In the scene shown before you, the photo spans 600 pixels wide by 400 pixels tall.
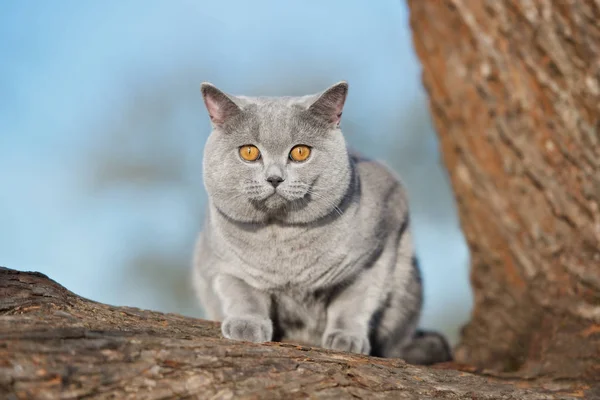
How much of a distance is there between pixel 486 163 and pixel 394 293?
986 mm

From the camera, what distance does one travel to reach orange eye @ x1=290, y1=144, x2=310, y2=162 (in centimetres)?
279

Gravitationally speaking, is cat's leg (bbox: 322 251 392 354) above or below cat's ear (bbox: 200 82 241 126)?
below

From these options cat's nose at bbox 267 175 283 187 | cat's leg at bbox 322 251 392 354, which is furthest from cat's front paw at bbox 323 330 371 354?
cat's nose at bbox 267 175 283 187

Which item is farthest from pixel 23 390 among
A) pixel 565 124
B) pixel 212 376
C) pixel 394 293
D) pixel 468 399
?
pixel 565 124

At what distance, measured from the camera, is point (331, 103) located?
2875mm

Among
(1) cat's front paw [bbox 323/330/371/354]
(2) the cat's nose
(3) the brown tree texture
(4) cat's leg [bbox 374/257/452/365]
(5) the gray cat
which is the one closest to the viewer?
(3) the brown tree texture

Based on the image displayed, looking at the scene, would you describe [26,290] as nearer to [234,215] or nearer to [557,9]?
[234,215]

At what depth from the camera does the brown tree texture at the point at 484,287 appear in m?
1.92

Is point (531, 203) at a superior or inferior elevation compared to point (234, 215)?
superior

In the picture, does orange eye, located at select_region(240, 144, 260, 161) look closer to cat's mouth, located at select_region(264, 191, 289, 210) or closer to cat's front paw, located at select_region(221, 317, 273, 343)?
cat's mouth, located at select_region(264, 191, 289, 210)

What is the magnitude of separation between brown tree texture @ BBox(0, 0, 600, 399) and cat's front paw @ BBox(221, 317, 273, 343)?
65 mm

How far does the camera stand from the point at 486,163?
12.4 ft

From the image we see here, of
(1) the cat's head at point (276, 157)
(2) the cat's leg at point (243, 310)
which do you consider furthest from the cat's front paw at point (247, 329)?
(1) the cat's head at point (276, 157)

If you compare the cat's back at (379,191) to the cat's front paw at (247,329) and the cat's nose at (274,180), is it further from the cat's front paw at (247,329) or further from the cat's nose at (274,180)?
the cat's front paw at (247,329)
